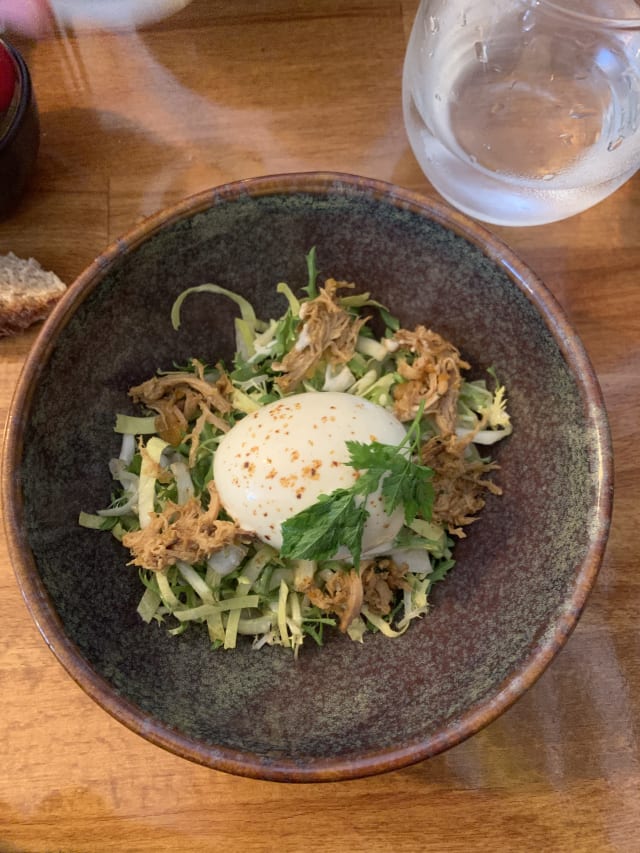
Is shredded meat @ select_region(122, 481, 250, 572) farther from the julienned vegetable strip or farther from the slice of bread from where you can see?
the slice of bread

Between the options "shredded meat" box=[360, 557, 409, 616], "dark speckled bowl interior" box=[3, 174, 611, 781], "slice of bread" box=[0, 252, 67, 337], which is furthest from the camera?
"slice of bread" box=[0, 252, 67, 337]

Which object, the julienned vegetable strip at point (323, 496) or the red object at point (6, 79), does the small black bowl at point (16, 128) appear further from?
the julienned vegetable strip at point (323, 496)

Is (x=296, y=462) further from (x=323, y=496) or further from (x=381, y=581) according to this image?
(x=381, y=581)

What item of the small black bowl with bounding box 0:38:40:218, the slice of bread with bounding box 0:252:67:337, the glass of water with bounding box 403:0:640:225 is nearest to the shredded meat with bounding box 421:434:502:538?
the glass of water with bounding box 403:0:640:225

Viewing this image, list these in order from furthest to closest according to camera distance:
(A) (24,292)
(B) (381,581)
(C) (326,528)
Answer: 1. (A) (24,292)
2. (B) (381,581)
3. (C) (326,528)

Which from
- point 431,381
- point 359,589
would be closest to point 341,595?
point 359,589

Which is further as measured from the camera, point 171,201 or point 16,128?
point 171,201

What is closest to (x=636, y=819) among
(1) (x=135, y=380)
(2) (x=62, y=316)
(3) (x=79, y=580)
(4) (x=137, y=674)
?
(4) (x=137, y=674)
